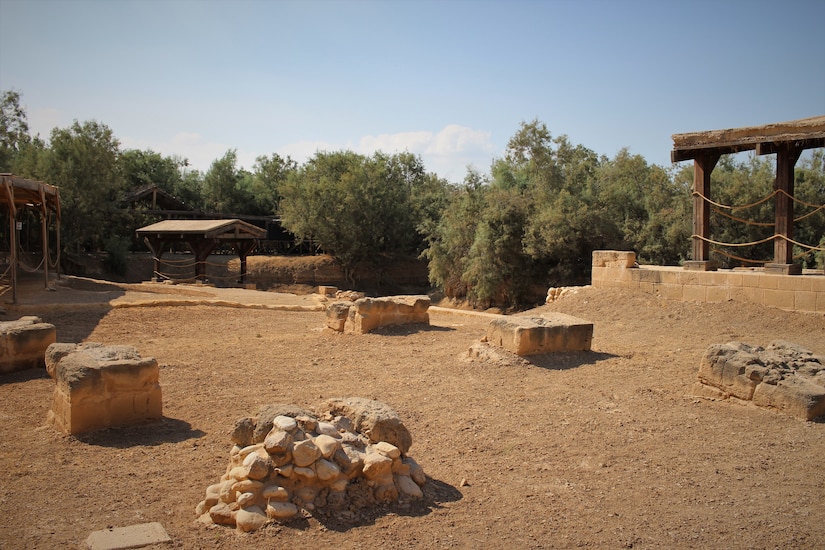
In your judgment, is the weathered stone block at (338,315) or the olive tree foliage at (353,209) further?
the olive tree foliage at (353,209)

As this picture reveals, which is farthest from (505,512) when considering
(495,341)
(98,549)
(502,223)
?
(502,223)

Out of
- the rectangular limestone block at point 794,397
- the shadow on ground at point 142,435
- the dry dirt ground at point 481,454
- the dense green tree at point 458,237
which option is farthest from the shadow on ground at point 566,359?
the dense green tree at point 458,237

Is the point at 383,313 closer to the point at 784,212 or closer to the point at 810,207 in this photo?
the point at 784,212

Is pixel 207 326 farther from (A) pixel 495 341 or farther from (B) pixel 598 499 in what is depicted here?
(B) pixel 598 499

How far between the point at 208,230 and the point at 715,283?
51.9 feet

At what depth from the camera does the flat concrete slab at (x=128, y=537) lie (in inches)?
148

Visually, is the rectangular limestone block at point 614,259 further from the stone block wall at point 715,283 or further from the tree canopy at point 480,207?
the tree canopy at point 480,207

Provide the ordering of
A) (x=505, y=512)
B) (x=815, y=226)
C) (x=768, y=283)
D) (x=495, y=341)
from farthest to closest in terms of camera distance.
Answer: (x=815, y=226)
(x=768, y=283)
(x=495, y=341)
(x=505, y=512)

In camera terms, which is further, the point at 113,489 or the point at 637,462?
the point at 637,462

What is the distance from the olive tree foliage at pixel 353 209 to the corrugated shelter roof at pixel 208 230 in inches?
263

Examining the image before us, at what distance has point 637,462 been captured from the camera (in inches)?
208

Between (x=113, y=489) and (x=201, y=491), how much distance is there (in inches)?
24.7

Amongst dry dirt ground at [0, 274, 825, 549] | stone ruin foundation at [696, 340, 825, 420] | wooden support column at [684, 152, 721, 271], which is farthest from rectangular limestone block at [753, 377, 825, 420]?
wooden support column at [684, 152, 721, 271]

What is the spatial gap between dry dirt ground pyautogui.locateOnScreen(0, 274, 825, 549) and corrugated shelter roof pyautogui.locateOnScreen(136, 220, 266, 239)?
1254 centimetres
